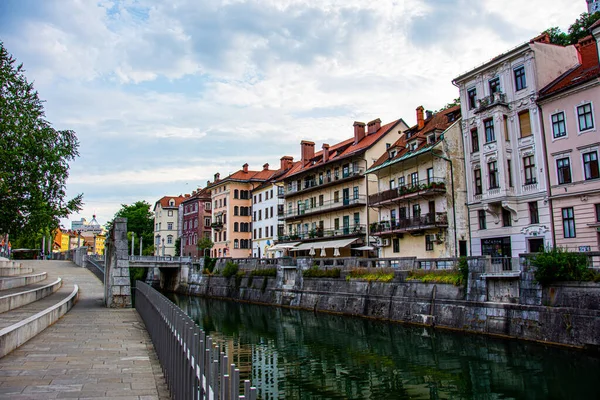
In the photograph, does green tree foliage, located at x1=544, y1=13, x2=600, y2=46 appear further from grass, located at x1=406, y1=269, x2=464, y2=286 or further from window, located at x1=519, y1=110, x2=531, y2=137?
grass, located at x1=406, y1=269, x2=464, y2=286

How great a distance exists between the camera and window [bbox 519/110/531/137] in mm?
31906

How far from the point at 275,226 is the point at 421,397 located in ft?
172

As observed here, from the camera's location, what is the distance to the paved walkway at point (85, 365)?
27.8 feet

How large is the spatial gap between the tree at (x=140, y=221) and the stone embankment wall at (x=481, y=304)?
7387cm

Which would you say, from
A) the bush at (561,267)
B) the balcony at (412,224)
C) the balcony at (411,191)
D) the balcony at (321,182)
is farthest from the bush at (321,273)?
the bush at (561,267)

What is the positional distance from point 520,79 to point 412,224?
13.4 meters

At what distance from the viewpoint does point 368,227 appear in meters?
46.6

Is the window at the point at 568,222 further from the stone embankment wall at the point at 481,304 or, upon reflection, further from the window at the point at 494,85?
the window at the point at 494,85

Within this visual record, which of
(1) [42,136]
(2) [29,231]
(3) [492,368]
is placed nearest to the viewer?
(3) [492,368]

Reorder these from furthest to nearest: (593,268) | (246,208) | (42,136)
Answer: (246,208) < (42,136) < (593,268)

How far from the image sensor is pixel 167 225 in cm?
9888

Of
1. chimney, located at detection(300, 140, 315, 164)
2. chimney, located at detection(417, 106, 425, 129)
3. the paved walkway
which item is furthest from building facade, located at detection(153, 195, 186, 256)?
the paved walkway

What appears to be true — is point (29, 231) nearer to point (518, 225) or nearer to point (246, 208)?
point (518, 225)

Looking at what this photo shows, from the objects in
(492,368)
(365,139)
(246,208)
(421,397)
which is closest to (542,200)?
(492,368)
